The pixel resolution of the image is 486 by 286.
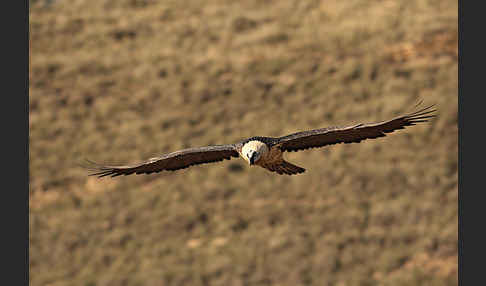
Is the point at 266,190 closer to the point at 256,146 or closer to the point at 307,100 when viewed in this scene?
the point at 307,100

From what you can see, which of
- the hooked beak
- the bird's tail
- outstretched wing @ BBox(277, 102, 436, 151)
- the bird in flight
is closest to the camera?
outstretched wing @ BBox(277, 102, 436, 151)

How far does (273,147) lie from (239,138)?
50.7ft

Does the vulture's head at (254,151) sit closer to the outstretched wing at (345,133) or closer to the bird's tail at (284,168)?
the outstretched wing at (345,133)

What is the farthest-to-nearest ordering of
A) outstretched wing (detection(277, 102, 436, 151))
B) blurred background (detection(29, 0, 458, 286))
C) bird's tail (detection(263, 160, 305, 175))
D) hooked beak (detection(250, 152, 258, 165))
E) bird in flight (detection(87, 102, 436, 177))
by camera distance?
blurred background (detection(29, 0, 458, 286)) → bird's tail (detection(263, 160, 305, 175)) → hooked beak (detection(250, 152, 258, 165)) → bird in flight (detection(87, 102, 436, 177)) → outstretched wing (detection(277, 102, 436, 151))

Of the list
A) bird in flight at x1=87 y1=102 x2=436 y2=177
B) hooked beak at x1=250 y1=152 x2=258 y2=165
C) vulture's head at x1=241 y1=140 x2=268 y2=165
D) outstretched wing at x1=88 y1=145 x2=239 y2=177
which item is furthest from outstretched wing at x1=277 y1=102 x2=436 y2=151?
outstretched wing at x1=88 y1=145 x2=239 y2=177

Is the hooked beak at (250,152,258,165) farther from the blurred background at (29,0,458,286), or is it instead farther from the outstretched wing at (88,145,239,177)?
the blurred background at (29,0,458,286)

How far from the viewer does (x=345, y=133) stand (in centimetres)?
1117

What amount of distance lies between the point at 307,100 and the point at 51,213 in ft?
26.1

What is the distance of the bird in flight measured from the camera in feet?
35.2

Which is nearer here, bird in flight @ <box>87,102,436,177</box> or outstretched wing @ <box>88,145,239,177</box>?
bird in flight @ <box>87,102,436,177</box>

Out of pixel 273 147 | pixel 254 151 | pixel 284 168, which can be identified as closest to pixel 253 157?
pixel 254 151

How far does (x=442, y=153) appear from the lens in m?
25.8

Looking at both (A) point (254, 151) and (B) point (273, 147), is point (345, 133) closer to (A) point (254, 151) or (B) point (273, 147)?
(B) point (273, 147)

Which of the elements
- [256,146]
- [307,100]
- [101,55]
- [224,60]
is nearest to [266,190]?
[307,100]
